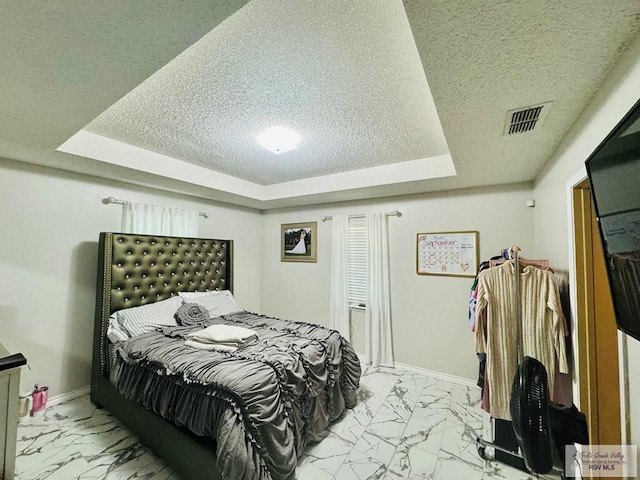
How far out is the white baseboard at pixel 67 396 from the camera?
2.30 m

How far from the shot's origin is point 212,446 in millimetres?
1504

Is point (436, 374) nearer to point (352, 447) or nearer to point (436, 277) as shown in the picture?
point (436, 277)

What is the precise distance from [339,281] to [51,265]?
→ 9.47ft

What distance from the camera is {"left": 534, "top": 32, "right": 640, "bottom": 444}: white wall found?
0.94 meters

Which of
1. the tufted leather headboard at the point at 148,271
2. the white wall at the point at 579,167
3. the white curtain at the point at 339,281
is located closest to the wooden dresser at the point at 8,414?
the tufted leather headboard at the point at 148,271

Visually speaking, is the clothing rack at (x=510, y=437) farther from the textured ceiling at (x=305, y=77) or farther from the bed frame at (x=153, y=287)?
the bed frame at (x=153, y=287)

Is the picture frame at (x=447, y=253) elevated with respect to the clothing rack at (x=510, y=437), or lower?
elevated

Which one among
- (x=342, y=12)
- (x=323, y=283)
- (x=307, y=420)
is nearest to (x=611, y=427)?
(x=307, y=420)

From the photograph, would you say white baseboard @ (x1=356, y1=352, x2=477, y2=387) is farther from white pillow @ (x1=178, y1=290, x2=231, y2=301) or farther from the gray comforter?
white pillow @ (x1=178, y1=290, x2=231, y2=301)

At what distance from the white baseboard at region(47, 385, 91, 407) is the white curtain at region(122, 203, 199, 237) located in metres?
1.52

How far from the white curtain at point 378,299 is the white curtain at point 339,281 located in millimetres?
316

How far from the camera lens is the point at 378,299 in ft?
10.6

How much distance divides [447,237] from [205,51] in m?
2.70

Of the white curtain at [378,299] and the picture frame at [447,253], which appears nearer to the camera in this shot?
the picture frame at [447,253]
